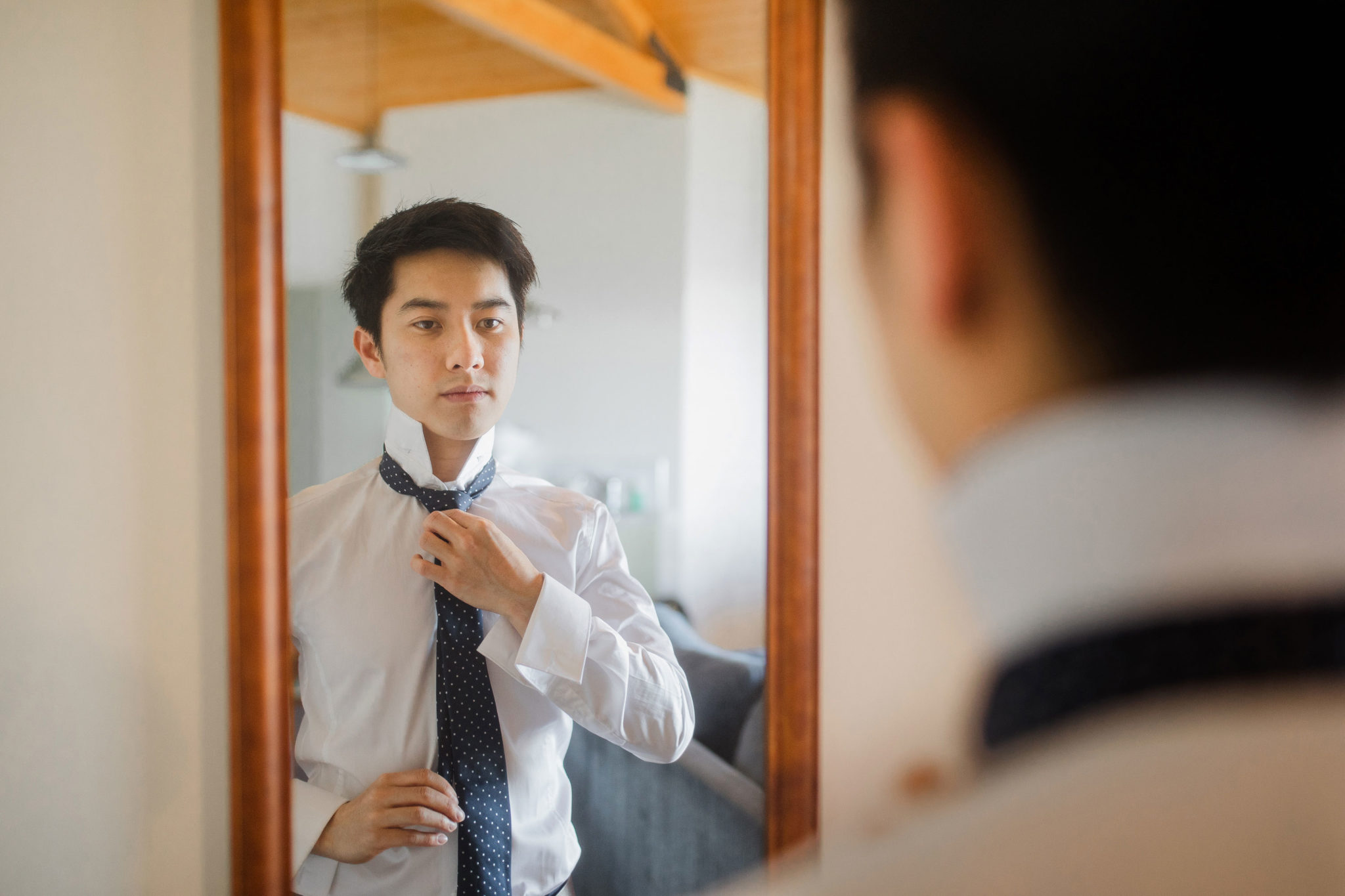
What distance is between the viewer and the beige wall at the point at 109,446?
119 cm

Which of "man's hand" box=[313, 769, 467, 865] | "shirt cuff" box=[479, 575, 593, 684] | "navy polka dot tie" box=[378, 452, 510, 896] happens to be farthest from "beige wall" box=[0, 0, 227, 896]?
A: "shirt cuff" box=[479, 575, 593, 684]

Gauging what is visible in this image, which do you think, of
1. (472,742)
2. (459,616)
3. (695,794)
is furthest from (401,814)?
(695,794)

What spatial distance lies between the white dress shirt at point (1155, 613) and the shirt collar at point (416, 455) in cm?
54

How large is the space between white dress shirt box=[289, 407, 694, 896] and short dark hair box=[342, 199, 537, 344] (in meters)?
0.16

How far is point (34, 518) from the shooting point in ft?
3.96

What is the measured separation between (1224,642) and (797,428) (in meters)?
0.43

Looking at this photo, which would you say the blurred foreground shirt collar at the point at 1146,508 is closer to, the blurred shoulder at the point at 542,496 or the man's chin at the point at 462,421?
the blurred shoulder at the point at 542,496

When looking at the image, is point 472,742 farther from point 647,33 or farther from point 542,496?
point 647,33

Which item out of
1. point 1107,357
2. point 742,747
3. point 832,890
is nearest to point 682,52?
point 1107,357

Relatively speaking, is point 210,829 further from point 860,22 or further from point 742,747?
point 860,22

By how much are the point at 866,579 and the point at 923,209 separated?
388 mm

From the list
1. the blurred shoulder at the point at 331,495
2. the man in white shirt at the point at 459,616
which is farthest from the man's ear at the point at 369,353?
the blurred shoulder at the point at 331,495

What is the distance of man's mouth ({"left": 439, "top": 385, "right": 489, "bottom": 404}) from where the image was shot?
40.4 inches

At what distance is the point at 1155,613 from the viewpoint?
30.8 inches
